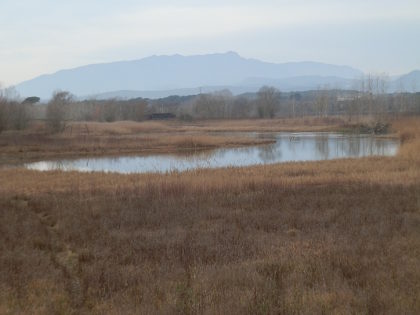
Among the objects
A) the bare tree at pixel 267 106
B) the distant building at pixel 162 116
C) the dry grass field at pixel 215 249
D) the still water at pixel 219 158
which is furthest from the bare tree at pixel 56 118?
the bare tree at pixel 267 106

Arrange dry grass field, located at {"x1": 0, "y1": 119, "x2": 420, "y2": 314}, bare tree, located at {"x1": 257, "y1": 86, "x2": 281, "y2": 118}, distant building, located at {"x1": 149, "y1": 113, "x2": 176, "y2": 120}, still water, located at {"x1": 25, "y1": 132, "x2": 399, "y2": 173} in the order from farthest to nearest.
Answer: bare tree, located at {"x1": 257, "y1": 86, "x2": 281, "y2": 118}
distant building, located at {"x1": 149, "y1": 113, "x2": 176, "y2": 120}
still water, located at {"x1": 25, "y1": 132, "x2": 399, "y2": 173}
dry grass field, located at {"x1": 0, "y1": 119, "x2": 420, "y2": 314}

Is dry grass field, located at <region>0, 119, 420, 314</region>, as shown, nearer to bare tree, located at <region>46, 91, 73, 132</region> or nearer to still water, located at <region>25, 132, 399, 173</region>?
still water, located at <region>25, 132, 399, 173</region>

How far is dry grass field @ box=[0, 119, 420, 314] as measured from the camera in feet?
20.4

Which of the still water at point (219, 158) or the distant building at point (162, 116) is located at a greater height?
the distant building at point (162, 116)

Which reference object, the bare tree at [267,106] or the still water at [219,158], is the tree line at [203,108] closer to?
the bare tree at [267,106]

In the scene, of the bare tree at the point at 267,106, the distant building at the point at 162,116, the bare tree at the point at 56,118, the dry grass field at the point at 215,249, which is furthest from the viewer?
the bare tree at the point at 267,106

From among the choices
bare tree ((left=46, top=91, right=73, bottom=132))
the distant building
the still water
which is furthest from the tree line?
the still water

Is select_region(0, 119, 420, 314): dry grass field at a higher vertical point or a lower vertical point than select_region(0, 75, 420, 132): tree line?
lower

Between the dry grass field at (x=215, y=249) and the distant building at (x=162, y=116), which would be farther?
the distant building at (x=162, y=116)

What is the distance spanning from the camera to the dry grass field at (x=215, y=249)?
623 cm

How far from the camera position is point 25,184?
21188 mm

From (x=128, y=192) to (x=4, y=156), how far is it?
2787cm

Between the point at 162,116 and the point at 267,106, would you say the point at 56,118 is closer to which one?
the point at 162,116

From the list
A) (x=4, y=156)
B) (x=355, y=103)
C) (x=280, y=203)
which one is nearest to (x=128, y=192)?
(x=280, y=203)
